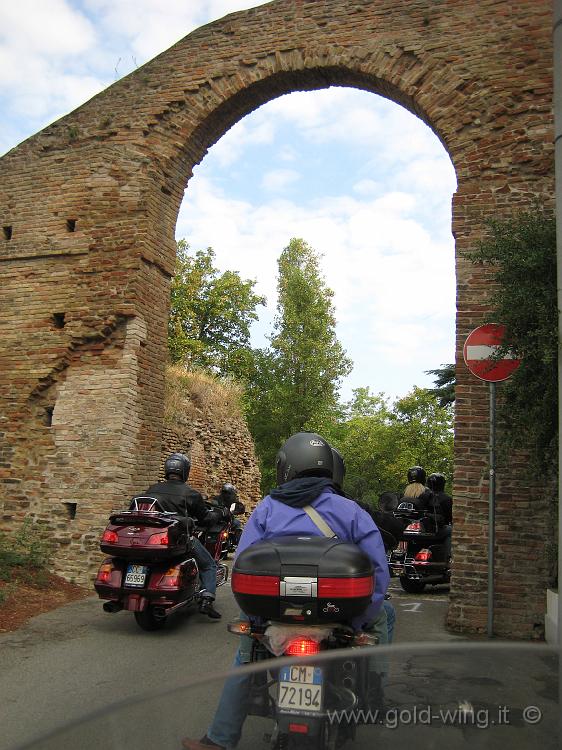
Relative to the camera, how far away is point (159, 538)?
22.0ft

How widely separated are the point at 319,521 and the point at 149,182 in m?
8.50

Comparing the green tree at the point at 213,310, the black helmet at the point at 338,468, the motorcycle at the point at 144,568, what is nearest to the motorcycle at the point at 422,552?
the motorcycle at the point at 144,568

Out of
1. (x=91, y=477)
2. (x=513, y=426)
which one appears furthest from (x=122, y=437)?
(x=513, y=426)

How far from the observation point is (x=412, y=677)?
4.51 ft

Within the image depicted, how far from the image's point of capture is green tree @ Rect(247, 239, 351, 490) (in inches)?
1633

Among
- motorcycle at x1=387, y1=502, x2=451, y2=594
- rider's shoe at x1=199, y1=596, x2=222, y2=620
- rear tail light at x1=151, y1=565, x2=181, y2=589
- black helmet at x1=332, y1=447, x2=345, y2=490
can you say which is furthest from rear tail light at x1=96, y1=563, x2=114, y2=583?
motorcycle at x1=387, y1=502, x2=451, y2=594

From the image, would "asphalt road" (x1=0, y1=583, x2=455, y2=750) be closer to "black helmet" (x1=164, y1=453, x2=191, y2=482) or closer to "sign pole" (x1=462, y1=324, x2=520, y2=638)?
"sign pole" (x1=462, y1=324, x2=520, y2=638)

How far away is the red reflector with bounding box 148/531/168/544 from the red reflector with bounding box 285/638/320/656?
3994mm

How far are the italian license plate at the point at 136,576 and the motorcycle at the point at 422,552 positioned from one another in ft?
15.7

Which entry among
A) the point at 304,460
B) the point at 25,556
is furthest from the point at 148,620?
the point at 304,460

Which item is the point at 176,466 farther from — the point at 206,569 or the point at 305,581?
the point at 305,581

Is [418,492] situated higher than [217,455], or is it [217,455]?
[217,455]

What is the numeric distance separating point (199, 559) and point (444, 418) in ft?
130

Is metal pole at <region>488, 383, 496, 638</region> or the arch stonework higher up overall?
the arch stonework
